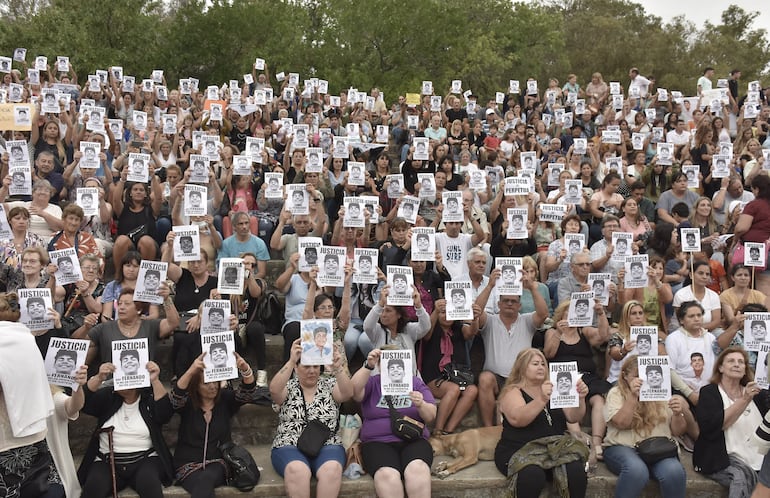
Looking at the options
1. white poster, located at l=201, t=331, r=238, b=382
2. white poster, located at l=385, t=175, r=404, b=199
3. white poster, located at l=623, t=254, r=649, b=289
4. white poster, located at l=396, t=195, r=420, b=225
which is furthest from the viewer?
white poster, located at l=385, t=175, r=404, b=199

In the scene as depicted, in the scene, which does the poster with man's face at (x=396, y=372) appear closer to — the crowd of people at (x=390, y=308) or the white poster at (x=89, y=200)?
the crowd of people at (x=390, y=308)

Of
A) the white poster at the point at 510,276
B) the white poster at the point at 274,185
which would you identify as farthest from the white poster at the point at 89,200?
the white poster at the point at 510,276

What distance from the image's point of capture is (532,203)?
8836mm

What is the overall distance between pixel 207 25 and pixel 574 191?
20518 mm

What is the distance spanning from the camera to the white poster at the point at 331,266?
6.07 metres

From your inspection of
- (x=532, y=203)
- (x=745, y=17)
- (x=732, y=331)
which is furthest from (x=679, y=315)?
(x=745, y=17)

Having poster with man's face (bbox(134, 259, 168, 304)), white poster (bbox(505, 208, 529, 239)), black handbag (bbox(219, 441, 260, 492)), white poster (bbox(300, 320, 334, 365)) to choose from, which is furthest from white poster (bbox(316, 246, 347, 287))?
white poster (bbox(505, 208, 529, 239))

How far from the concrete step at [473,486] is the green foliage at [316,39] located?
19.2 m

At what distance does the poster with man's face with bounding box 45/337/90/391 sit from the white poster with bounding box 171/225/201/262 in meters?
1.53

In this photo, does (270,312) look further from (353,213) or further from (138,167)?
A: (138,167)

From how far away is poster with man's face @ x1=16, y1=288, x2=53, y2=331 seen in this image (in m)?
5.30

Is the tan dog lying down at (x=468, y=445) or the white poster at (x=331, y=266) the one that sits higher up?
the white poster at (x=331, y=266)

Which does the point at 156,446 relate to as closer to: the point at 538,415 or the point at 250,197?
the point at 538,415

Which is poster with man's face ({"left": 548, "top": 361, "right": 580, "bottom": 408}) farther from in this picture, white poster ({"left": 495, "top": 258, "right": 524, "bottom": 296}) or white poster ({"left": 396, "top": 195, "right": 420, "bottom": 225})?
white poster ({"left": 396, "top": 195, "right": 420, "bottom": 225})
